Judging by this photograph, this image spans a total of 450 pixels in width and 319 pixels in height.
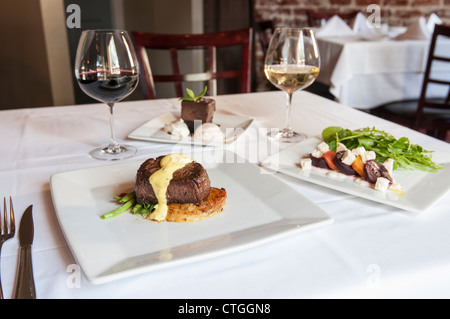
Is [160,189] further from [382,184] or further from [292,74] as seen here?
[292,74]

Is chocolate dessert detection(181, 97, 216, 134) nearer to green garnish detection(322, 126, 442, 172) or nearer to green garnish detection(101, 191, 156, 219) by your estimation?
green garnish detection(322, 126, 442, 172)

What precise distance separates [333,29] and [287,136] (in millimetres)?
2548

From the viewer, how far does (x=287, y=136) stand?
1.11m

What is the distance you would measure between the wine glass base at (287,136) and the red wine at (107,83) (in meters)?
0.39

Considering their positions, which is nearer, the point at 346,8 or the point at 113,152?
the point at 113,152

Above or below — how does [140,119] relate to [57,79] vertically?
above

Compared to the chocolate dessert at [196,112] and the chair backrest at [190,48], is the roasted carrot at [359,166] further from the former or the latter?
the chair backrest at [190,48]

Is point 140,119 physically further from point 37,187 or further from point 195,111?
point 37,187

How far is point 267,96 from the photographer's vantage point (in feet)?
5.19

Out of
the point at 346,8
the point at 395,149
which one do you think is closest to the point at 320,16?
the point at 346,8

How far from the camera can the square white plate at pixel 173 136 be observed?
40.8 inches

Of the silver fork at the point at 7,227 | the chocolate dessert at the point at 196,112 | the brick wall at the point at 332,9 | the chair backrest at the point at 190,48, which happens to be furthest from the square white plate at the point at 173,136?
the brick wall at the point at 332,9
